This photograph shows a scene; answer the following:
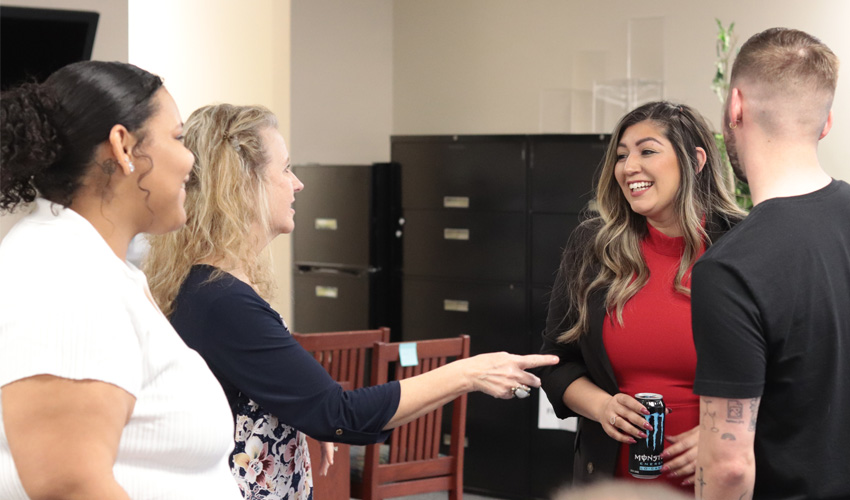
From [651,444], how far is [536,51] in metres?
4.45

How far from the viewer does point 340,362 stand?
3.42m

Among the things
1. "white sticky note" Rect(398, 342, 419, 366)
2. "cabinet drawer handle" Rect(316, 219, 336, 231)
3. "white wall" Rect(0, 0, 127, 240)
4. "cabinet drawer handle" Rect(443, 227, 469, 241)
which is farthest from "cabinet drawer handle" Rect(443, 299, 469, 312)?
"white wall" Rect(0, 0, 127, 240)

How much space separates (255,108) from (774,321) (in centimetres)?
105

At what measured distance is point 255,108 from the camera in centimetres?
176

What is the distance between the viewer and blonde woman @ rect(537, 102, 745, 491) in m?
1.90

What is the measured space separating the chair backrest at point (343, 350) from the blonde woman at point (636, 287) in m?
1.37

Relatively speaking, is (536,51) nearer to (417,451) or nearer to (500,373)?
(417,451)

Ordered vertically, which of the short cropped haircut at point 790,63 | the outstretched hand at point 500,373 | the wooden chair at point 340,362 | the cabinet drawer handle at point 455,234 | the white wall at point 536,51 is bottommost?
the wooden chair at point 340,362

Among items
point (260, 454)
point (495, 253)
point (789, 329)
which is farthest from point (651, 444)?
point (495, 253)

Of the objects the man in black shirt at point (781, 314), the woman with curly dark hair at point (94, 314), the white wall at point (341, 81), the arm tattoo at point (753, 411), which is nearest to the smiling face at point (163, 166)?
the woman with curly dark hair at point (94, 314)

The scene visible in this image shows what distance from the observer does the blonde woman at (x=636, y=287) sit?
190cm

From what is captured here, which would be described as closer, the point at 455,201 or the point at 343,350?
the point at 343,350

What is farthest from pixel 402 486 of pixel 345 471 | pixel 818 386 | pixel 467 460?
pixel 818 386

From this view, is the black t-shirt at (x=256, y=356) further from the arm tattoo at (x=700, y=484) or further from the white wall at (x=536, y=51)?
the white wall at (x=536, y=51)
